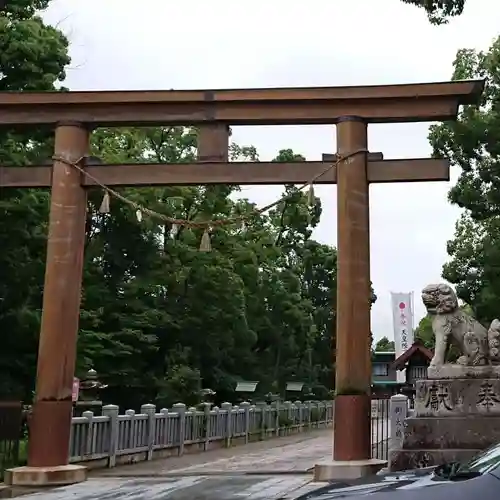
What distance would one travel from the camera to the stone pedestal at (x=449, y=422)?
9328 millimetres

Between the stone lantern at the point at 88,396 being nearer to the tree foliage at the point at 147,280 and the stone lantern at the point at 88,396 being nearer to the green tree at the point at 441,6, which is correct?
the tree foliage at the point at 147,280

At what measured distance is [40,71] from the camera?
16.4m

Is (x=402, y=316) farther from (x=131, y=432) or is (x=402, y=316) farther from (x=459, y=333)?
(x=459, y=333)

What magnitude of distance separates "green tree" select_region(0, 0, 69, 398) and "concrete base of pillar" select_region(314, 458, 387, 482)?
9.09m

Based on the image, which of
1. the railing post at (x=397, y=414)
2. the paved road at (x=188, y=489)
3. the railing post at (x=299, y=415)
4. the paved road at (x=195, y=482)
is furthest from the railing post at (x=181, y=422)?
the railing post at (x=299, y=415)

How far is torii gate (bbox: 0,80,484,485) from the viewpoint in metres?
11.0

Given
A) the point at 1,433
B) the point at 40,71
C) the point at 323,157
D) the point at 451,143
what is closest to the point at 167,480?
the point at 1,433

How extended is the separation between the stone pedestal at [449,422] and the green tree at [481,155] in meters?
10.6

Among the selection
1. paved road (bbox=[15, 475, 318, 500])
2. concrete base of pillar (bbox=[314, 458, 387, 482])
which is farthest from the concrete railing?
concrete base of pillar (bbox=[314, 458, 387, 482])

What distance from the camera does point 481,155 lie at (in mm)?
19812

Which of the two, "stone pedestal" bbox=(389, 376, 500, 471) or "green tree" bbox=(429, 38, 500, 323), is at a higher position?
"green tree" bbox=(429, 38, 500, 323)

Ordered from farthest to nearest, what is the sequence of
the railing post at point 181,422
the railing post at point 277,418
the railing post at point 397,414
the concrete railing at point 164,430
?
the railing post at point 277,418, the railing post at point 181,422, the concrete railing at point 164,430, the railing post at point 397,414

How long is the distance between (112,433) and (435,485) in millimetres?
12518

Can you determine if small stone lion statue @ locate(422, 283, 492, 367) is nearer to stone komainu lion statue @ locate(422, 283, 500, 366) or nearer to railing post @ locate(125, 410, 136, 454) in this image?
stone komainu lion statue @ locate(422, 283, 500, 366)
